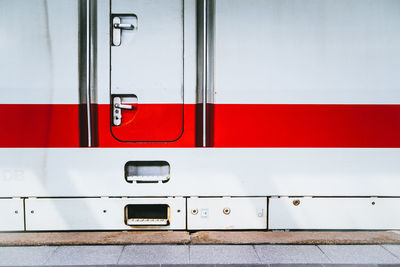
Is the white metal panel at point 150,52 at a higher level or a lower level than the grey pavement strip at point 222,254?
higher

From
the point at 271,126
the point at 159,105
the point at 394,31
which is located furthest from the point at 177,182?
the point at 394,31

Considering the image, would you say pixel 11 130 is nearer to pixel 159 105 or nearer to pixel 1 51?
pixel 1 51

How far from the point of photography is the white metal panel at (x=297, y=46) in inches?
113

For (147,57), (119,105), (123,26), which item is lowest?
(119,105)

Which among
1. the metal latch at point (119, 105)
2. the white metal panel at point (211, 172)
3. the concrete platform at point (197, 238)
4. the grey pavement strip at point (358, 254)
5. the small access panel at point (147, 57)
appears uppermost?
the small access panel at point (147, 57)

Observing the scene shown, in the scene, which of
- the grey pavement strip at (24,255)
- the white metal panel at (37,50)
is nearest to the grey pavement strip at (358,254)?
the grey pavement strip at (24,255)

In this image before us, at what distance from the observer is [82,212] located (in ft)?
9.47

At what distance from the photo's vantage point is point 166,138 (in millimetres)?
2889

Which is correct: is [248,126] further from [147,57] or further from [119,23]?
[119,23]

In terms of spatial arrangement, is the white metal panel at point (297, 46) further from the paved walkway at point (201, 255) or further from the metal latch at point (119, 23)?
the paved walkway at point (201, 255)

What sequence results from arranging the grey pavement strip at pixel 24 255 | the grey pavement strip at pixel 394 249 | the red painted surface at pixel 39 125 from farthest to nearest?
the red painted surface at pixel 39 125 → the grey pavement strip at pixel 394 249 → the grey pavement strip at pixel 24 255

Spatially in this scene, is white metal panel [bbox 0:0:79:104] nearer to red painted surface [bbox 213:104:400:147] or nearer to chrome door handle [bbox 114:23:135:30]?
chrome door handle [bbox 114:23:135:30]

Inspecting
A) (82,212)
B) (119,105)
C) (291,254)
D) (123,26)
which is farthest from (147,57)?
(291,254)

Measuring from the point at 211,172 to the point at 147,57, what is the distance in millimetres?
1115
